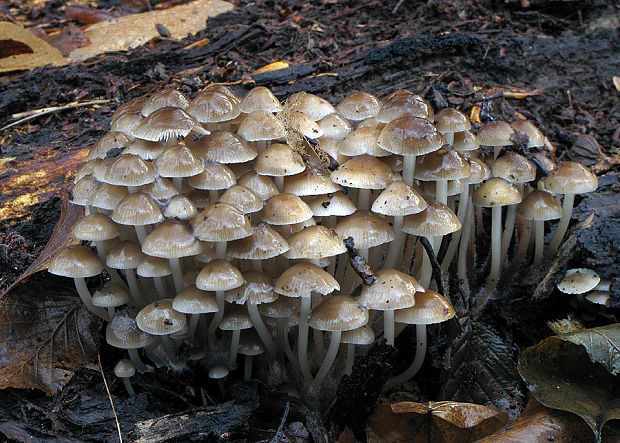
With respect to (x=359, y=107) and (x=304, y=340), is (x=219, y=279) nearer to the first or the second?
(x=304, y=340)

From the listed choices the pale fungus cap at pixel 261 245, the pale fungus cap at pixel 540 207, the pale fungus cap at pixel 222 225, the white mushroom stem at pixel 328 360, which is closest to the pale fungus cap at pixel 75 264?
the pale fungus cap at pixel 222 225

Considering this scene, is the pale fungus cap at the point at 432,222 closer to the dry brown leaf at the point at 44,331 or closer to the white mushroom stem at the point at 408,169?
the white mushroom stem at the point at 408,169

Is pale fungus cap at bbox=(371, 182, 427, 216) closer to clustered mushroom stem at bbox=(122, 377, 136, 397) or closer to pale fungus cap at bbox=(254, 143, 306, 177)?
pale fungus cap at bbox=(254, 143, 306, 177)

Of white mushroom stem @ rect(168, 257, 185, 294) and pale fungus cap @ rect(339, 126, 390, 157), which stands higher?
pale fungus cap @ rect(339, 126, 390, 157)

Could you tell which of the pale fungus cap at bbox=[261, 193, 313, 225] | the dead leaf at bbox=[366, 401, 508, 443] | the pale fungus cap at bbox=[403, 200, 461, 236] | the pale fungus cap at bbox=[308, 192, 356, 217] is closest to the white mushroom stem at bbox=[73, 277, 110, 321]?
the pale fungus cap at bbox=[261, 193, 313, 225]

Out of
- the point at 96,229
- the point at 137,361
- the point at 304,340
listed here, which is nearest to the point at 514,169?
the point at 304,340
